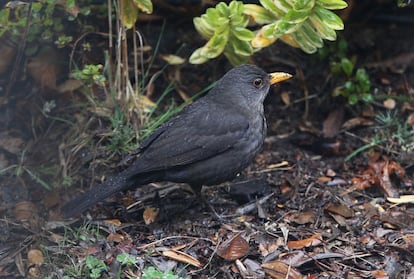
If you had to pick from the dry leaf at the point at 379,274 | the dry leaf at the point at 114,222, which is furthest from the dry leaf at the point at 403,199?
the dry leaf at the point at 114,222

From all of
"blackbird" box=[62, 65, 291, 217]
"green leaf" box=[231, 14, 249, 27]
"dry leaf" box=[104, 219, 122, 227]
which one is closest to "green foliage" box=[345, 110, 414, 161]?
"blackbird" box=[62, 65, 291, 217]

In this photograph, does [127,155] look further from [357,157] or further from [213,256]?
[357,157]

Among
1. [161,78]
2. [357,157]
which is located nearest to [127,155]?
[161,78]

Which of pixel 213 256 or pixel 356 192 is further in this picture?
pixel 356 192

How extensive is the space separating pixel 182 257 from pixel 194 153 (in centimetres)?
73

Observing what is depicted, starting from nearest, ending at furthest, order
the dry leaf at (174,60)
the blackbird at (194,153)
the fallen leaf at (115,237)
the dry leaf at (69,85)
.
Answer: the fallen leaf at (115,237), the blackbird at (194,153), the dry leaf at (69,85), the dry leaf at (174,60)

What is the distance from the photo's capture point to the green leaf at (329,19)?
4604 mm

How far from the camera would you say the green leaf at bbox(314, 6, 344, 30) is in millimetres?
4604

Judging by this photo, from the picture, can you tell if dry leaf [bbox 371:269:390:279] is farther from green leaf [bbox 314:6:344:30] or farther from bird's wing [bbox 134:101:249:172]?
green leaf [bbox 314:6:344:30]

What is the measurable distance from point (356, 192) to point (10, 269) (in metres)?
2.44

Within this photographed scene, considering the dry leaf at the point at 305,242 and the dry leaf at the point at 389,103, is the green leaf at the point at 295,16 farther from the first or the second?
the dry leaf at the point at 389,103

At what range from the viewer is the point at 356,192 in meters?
5.11

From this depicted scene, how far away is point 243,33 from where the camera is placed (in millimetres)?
4941

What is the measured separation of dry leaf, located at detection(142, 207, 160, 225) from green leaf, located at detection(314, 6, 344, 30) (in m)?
1.71
